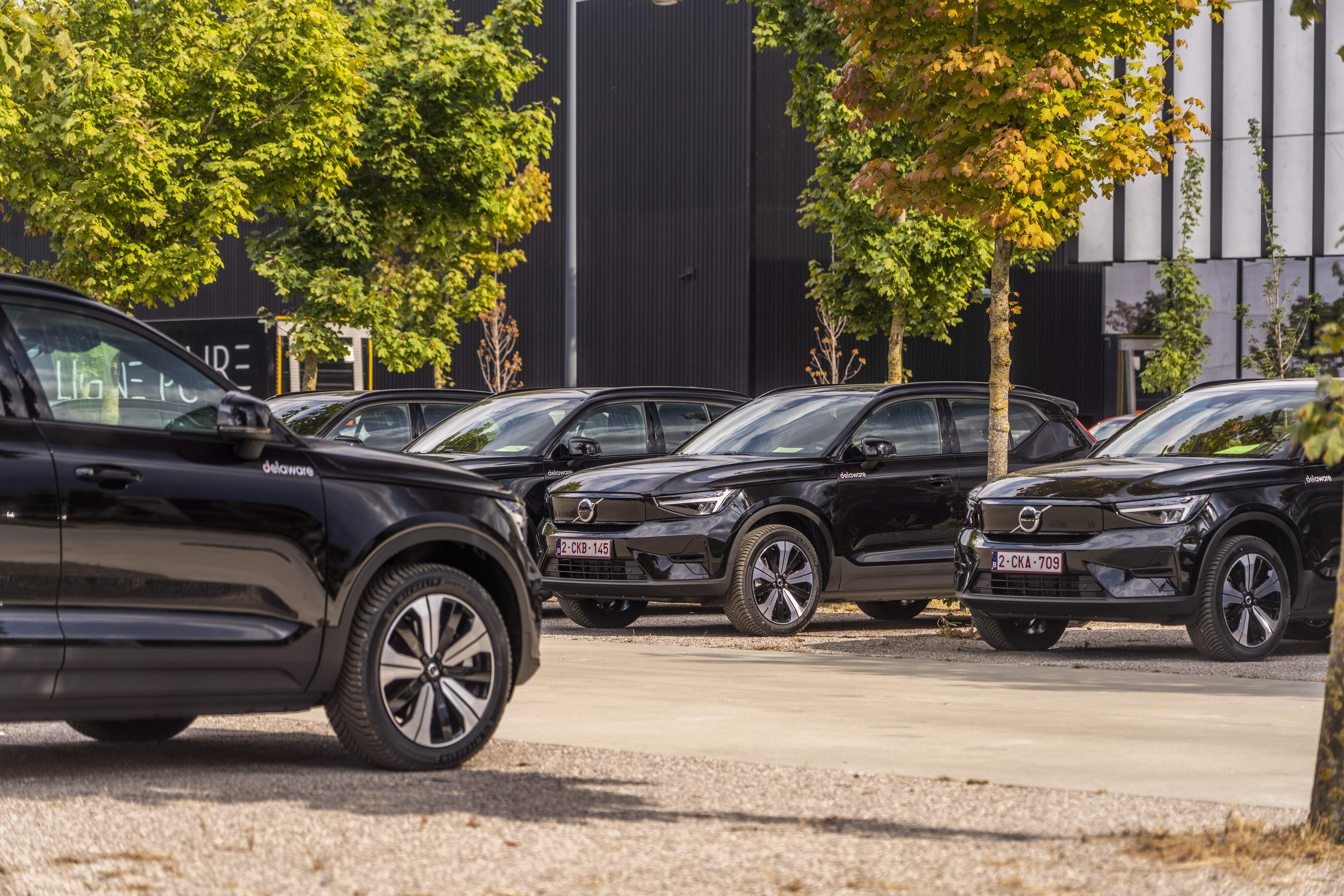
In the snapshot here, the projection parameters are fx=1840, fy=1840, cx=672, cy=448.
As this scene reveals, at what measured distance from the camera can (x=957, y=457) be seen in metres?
13.9

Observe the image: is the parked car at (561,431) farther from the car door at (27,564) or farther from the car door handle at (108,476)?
the car door at (27,564)

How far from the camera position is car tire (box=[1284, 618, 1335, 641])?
40.3 ft

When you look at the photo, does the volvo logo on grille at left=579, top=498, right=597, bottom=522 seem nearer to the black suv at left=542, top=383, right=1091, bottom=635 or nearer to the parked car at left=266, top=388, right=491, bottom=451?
the black suv at left=542, top=383, right=1091, bottom=635

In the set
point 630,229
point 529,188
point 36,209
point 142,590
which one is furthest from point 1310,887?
point 630,229

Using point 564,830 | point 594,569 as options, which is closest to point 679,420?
point 594,569

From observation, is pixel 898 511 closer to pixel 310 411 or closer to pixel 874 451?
pixel 874 451

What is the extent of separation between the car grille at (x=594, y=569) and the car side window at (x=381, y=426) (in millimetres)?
3924

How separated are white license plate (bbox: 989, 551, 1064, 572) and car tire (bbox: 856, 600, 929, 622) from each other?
3304mm

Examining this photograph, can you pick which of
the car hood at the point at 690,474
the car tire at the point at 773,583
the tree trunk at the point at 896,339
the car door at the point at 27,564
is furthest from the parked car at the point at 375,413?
the tree trunk at the point at 896,339

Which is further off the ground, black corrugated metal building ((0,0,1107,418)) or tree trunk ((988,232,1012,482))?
black corrugated metal building ((0,0,1107,418))

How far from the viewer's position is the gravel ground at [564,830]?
16.2 ft

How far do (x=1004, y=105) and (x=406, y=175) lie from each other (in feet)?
41.6

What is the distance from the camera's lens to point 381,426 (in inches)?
664

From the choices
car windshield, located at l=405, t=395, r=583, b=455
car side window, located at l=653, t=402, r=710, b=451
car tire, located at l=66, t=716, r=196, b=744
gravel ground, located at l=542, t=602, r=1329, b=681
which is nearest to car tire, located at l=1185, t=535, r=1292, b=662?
gravel ground, located at l=542, t=602, r=1329, b=681
